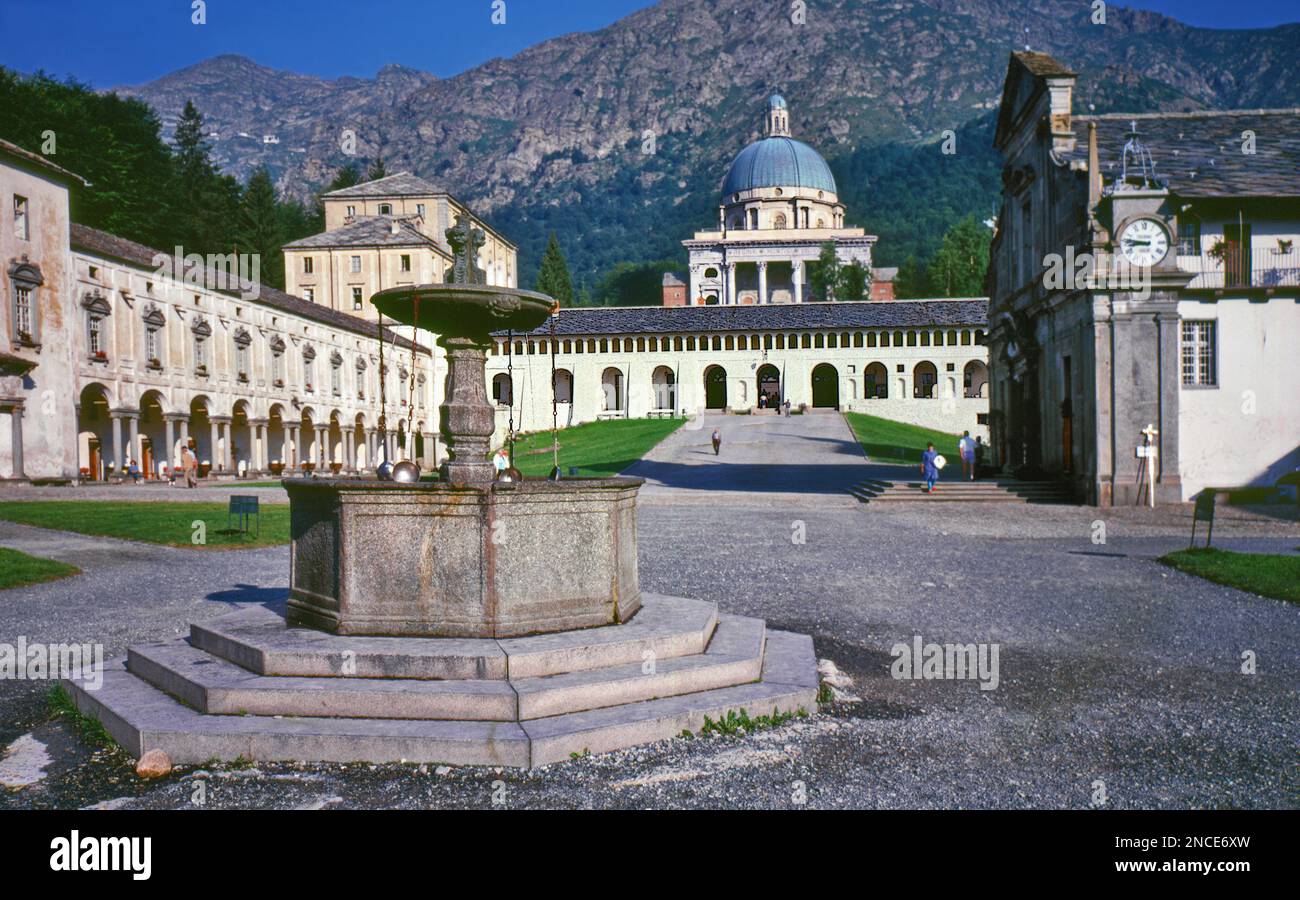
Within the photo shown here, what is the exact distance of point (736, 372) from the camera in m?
87.9

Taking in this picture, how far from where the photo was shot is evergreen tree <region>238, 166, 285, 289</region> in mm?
81812

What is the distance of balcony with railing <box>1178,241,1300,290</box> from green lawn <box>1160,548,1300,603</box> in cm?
1481

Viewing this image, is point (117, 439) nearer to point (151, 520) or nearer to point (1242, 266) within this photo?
point (151, 520)

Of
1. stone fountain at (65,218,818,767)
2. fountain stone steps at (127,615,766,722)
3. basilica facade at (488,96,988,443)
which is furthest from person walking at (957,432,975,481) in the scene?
basilica facade at (488,96,988,443)

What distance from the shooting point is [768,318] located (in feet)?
286

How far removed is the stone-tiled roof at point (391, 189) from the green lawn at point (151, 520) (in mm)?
63348

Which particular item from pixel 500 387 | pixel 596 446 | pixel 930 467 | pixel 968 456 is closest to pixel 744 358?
pixel 500 387

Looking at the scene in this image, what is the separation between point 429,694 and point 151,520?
61.7 ft

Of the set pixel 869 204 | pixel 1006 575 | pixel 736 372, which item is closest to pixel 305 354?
pixel 736 372

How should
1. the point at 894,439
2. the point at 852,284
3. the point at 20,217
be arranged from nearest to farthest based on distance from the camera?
the point at 20,217
the point at 894,439
the point at 852,284

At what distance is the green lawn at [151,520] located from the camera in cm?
1980

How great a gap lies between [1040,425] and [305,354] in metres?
42.9

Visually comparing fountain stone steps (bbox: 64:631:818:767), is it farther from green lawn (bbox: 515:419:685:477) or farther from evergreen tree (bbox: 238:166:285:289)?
evergreen tree (bbox: 238:166:285:289)
